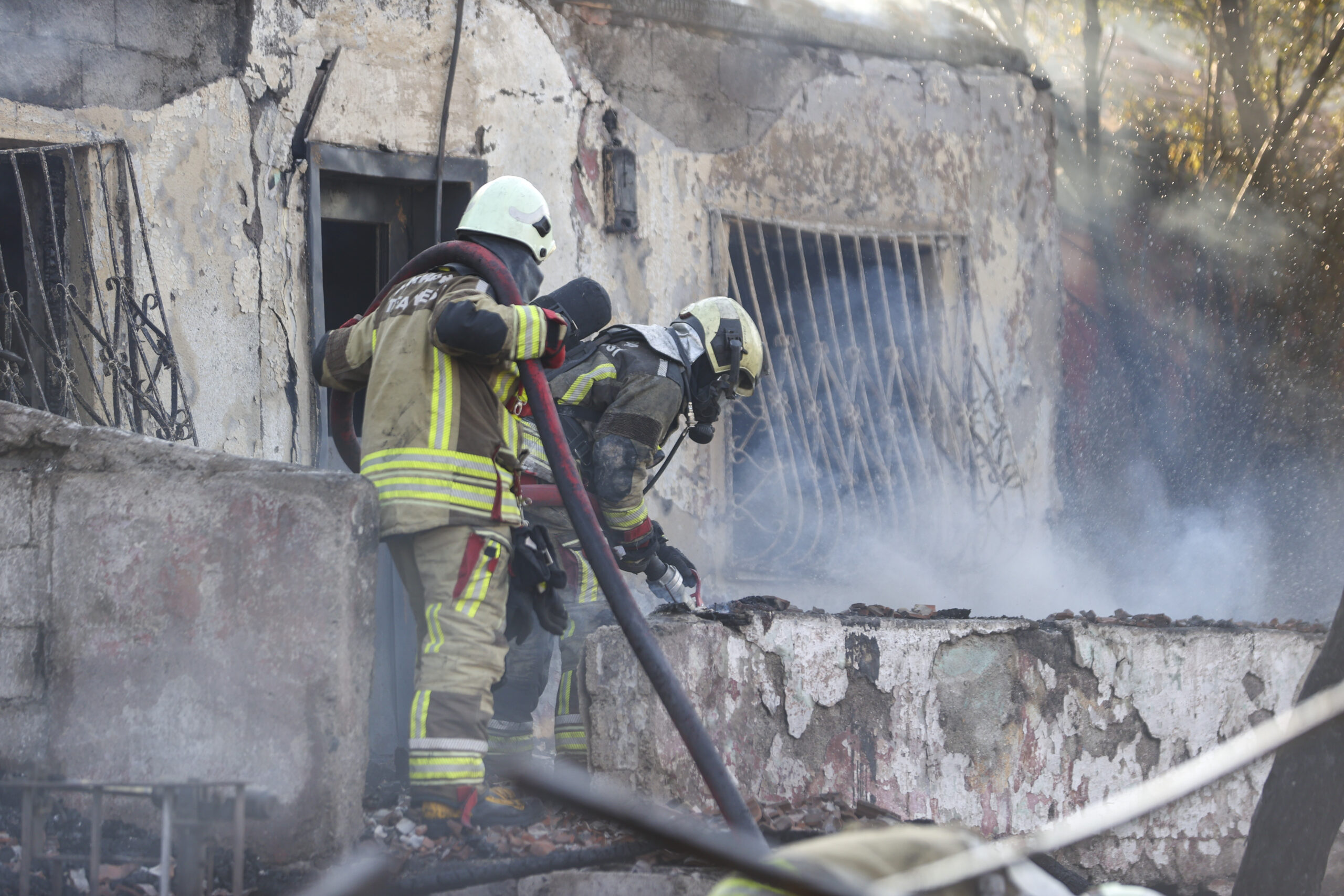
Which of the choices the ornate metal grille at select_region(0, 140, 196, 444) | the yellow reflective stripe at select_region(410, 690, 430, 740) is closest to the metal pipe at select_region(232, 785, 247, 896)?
the yellow reflective stripe at select_region(410, 690, 430, 740)

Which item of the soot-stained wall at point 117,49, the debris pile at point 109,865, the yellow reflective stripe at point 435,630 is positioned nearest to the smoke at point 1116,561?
the yellow reflective stripe at point 435,630

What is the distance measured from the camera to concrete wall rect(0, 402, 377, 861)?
3.14m

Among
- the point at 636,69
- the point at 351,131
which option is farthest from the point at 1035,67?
the point at 351,131

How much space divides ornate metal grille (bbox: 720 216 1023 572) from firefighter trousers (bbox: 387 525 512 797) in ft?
10.5

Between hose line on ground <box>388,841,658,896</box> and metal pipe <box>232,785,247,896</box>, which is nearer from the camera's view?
metal pipe <box>232,785,247,896</box>

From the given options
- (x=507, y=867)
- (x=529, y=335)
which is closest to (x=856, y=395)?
(x=529, y=335)

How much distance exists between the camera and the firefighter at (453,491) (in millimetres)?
3316

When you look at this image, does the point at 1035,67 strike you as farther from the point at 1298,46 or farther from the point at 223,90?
the point at 223,90

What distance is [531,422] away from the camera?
14.7 feet

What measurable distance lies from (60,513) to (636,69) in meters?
4.11

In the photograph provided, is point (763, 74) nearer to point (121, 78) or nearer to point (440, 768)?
point (121, 78)

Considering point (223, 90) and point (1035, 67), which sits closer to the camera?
point (223, 90)

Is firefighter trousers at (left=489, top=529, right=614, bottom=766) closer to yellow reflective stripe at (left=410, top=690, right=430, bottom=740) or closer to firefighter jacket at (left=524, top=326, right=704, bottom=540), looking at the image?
firefighter jacket at (left=524, top=326, right=704, bottom=540)

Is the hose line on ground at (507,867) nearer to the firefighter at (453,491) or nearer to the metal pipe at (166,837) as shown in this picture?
the firefighter at (453,491)
